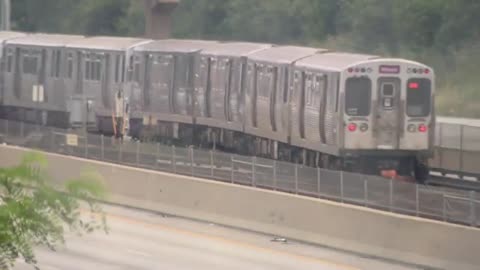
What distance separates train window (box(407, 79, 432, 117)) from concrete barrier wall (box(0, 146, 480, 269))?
5699 millimetres

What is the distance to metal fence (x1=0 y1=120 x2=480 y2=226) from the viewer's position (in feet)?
63.8

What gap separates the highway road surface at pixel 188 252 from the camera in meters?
20.6

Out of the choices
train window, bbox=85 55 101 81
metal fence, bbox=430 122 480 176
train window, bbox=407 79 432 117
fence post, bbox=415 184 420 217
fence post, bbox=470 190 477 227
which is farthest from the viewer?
train window, bbox=85 55 101 81

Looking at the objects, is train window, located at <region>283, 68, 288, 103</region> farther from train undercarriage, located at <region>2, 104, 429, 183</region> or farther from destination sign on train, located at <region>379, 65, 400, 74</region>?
destination sign on train, located at <region>379, 65, 400, 74</region>

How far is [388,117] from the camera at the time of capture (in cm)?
2866

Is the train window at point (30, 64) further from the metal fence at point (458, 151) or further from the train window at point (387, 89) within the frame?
→ the train window at point (387, 89)

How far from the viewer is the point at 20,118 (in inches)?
1874

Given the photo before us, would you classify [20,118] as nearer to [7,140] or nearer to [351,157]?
[7,140]

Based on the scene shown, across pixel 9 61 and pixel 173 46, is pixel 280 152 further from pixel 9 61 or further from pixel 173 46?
pixel 9 61

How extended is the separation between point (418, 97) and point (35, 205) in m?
23.6

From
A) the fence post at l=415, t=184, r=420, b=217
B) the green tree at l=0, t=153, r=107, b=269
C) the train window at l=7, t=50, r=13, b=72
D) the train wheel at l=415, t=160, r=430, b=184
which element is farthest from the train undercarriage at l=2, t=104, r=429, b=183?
the green tree at l=0, t=153, r=107, b=269

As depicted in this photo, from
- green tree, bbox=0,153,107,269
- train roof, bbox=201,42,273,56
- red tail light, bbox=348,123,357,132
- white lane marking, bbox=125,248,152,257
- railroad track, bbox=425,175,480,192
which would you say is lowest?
white lane marking, bbox=125,248,152,257

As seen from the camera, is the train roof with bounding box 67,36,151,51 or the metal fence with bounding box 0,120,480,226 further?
the train roof with bounding box 67,36,151,51

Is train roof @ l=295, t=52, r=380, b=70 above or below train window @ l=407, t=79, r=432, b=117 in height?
above
